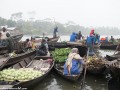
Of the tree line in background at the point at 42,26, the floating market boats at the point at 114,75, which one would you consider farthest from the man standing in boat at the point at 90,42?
the tree line in background at the point at 42,26

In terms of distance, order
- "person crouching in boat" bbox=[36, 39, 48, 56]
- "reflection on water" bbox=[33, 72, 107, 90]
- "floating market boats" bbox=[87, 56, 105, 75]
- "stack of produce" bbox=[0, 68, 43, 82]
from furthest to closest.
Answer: "person crouching in boat" bbox=[36, 39, 48, 56] < "floating market boats" bbox=[87, 56, 105, 75] < "reflection on water" bbox=[33, 72, 107, 90] < "stack of produce" bbox=[0, 68, 43, 82]

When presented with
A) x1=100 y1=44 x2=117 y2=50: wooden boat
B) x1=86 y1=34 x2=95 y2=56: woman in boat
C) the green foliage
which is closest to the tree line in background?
the green foliage

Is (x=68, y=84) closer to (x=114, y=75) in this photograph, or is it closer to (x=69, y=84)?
(x=69, y=84)

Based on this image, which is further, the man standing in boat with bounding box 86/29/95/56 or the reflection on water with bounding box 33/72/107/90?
the man standing in boat with bounding box 86/29/95/56

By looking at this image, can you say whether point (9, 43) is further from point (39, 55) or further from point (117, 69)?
point (117, 69)

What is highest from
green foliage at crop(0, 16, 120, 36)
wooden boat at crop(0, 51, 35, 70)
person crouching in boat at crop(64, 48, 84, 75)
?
person crouching in boat at crop(64, 48, 84, 75)

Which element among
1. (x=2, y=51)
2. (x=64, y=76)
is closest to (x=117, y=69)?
(x=64, y=76)

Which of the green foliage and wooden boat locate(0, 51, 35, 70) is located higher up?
wooden boat locate(0, 51, 35, 70)

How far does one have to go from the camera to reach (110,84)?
363 inches

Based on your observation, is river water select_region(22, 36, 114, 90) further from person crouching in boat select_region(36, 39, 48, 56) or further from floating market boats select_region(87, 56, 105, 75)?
person crouching in boat select_region(36, 39, 48, 56)

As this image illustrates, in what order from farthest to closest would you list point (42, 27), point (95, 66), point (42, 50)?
point (42, 27), point (42, 50), point (95, 66)

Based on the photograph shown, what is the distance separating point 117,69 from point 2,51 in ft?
27.3

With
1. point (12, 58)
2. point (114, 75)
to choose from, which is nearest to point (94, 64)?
point (114, 75)

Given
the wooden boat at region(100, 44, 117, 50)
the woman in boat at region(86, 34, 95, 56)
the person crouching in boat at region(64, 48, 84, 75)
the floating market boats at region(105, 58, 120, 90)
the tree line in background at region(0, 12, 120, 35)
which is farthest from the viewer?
the tree line in background at region(0, 12, 120, 35)
